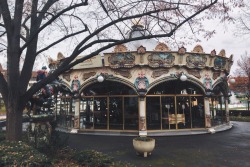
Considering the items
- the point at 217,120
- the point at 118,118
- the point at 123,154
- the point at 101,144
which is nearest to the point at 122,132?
the point at 118,118

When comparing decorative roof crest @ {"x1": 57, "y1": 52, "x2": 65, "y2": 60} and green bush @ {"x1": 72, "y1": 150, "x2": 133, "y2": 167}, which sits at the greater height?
decorative roof crest @ {"x1": 57, "y1": 52, "x2": 65, "y2": 60}

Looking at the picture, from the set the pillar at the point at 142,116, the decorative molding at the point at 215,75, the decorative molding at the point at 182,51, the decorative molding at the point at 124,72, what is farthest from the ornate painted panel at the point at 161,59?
the decorative molding at the point at 215,75

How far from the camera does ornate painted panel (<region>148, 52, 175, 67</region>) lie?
48.5ft

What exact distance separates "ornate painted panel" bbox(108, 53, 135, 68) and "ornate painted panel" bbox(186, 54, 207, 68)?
3635 millimetres

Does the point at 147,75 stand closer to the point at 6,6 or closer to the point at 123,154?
the point at 123,154

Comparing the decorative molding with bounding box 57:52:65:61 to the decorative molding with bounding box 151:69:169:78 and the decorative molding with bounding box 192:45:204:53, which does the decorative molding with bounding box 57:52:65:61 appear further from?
the decorative molding with bounding box 192:45:204:53

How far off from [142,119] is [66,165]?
299 inches

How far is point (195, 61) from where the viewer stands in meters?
15.3

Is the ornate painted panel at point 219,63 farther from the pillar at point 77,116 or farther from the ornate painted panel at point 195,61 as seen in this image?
the pillar at point 77,116

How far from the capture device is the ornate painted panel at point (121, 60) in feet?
48.6

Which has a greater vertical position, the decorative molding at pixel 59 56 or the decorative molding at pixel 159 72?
the decorative molding at pixel 59 56

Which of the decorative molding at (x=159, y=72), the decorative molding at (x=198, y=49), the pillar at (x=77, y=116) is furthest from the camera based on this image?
the pillar at (x=77, y=116)

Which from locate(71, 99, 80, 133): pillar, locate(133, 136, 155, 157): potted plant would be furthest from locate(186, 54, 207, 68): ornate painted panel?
locate(71, 99, 80, 133): pillar

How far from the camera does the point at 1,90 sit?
26.2 feet
